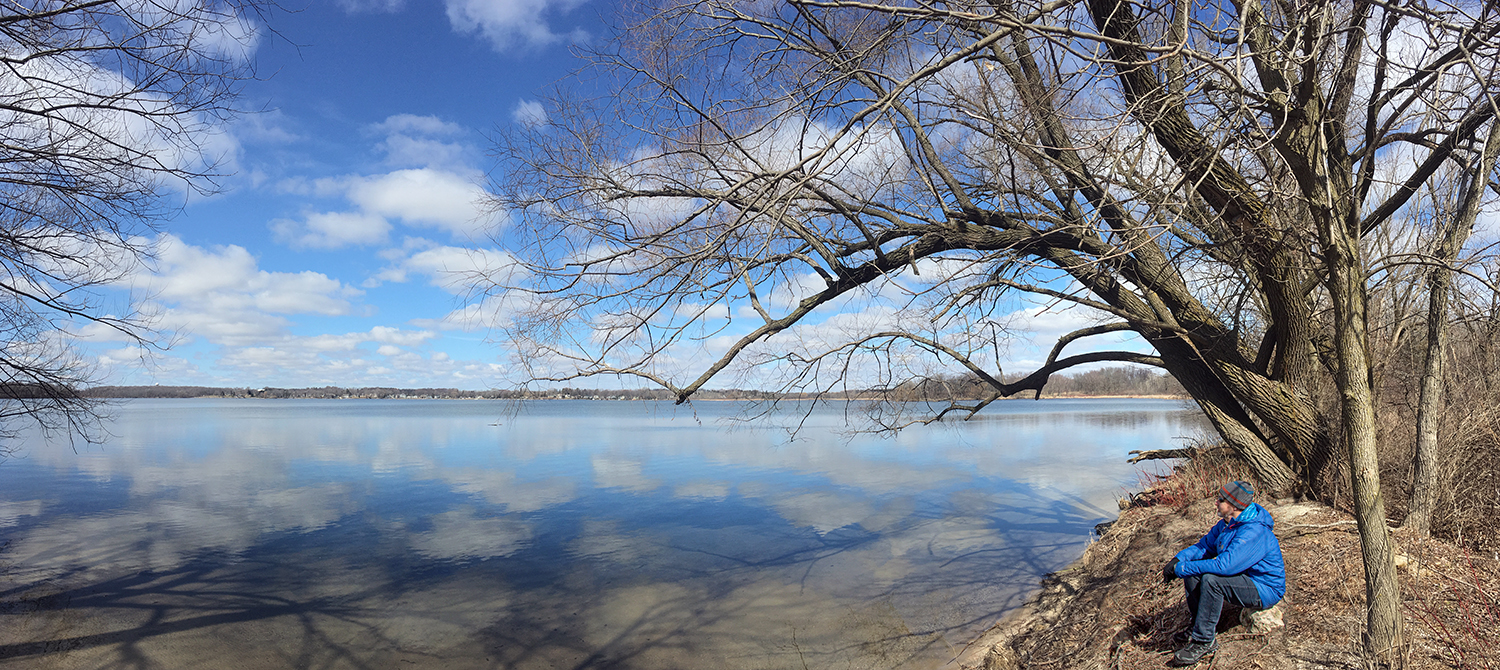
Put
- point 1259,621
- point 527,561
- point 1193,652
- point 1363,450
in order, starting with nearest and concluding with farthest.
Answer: point 1363,450 < point 1193,652 < point 1259,621 < point 527,561

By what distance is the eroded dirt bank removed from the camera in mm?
4840

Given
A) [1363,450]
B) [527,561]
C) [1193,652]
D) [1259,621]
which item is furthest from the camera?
[527,561]

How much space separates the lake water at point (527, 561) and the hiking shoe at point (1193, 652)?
3.30 meters

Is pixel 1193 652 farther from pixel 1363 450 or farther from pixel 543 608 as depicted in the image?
pixel 543 608

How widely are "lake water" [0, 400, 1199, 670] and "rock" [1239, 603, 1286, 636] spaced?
352 cm

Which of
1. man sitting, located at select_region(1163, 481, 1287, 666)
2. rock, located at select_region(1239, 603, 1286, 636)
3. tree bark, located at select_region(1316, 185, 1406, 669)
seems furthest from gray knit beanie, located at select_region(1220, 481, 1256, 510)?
tree bark, located at select_region(1316, 185, 1406, 669)

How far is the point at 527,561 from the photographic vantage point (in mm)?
12844

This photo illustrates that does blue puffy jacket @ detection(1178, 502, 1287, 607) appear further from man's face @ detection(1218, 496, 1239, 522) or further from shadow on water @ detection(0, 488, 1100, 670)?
shadow on water @ detection(0, 488, 1100, 670)

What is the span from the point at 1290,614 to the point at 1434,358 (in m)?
2.69

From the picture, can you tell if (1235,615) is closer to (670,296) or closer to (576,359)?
(670,296)

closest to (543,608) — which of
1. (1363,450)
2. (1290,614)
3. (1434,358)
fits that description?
(1290,614)

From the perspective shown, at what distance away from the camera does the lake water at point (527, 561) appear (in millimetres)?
8742

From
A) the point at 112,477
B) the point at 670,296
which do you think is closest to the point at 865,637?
the point at 670,296

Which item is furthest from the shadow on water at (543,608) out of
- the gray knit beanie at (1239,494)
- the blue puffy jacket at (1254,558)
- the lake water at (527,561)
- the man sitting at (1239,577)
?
the gray knit beanie at (1239,494)
